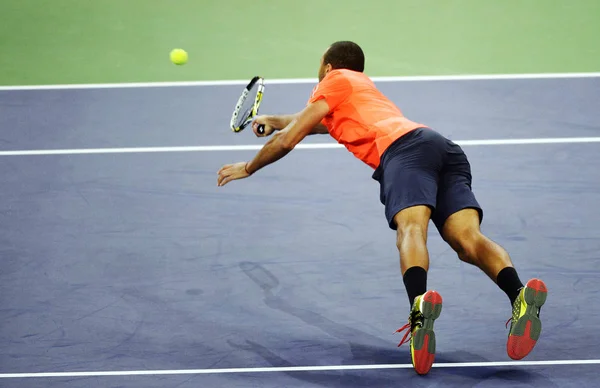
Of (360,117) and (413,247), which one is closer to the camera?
(413,247)

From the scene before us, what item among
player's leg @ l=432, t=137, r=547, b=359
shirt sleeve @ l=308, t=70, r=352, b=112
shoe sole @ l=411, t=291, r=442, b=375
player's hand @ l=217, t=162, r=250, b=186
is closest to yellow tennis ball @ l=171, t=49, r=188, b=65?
player's hand @ l=217, t=162, r=250, b=186

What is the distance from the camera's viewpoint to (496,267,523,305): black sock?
5.69m

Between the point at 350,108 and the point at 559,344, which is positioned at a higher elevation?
the point at 350,108

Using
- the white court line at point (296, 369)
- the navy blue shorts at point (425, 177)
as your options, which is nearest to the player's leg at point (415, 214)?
the navy blue shorts at point (425, 177)

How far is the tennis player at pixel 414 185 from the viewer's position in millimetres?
5504

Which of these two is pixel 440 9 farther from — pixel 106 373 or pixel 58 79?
pixel 106 373

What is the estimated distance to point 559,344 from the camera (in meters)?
5.93

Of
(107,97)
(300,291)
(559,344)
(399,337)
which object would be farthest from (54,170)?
(559,344)

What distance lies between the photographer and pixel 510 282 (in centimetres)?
571

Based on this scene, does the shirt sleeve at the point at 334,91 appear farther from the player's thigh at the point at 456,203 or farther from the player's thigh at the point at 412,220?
the player's thigh at the point at 412,220

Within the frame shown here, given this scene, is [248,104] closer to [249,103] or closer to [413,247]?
[249,103]

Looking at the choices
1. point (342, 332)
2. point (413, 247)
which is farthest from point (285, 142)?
point (342, 332)

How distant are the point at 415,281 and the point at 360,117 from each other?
3.60 ft

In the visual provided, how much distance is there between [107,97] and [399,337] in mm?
4688
